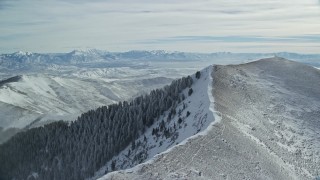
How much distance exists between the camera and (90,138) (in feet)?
381

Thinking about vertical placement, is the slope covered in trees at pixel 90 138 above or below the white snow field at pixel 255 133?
below

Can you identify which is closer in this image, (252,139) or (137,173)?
(137,173)

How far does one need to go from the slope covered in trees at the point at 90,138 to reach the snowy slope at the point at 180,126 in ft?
11.7

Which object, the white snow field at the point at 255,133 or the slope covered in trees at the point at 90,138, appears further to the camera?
the slope covered in trees at the point at 90,138

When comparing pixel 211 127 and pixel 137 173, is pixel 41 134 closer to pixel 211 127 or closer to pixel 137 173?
pixel 211 127

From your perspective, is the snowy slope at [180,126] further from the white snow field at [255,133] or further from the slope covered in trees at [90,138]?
the slope covered in trees at [90,138]

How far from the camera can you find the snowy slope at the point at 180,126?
78.6m

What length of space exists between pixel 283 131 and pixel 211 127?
2564 cm

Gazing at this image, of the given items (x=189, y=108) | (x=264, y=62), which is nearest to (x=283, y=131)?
(x=189, y=108)

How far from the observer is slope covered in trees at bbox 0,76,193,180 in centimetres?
10769

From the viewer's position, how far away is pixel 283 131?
83062 mm

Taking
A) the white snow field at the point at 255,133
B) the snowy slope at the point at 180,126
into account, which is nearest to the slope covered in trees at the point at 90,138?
the snowy slope at the point at 180,126

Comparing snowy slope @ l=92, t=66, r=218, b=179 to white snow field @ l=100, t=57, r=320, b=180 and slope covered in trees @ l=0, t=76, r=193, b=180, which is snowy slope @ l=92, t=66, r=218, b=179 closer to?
white snow field @ l=100, t=57, r=320, b=180

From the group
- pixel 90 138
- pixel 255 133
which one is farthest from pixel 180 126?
pixel 90 138
